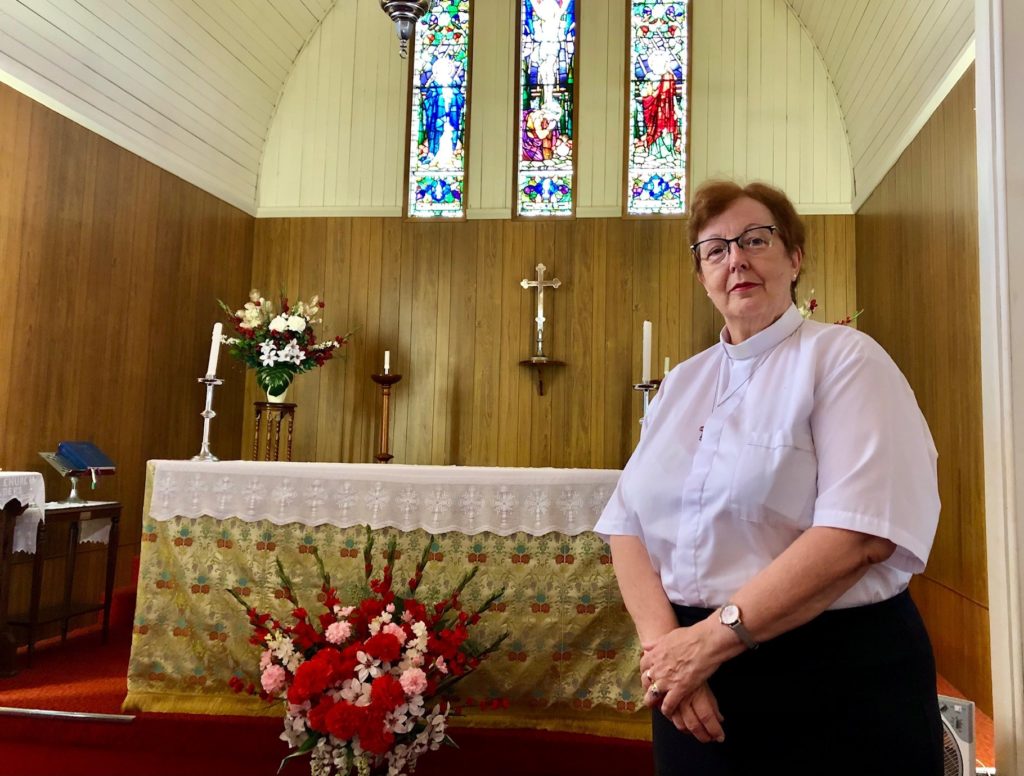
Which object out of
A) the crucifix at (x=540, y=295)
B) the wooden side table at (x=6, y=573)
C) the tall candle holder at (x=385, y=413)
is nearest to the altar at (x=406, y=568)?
the wooden side table at (x=6, y=573)

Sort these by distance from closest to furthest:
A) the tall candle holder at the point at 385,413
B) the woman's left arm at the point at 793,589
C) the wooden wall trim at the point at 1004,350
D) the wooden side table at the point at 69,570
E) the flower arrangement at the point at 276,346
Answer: the woman's left arm at the point at 793,589
the wooden wall trim at the point at 1004,350
the wooden side table at the point at 69,570
the flower arrangement at the point at 276,346
the tall candle holder at the point at 385,413

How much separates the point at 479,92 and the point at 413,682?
15.9ft

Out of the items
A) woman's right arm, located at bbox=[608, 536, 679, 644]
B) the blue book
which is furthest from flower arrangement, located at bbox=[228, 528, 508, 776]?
the blue book

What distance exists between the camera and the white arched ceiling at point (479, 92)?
4.54 metres

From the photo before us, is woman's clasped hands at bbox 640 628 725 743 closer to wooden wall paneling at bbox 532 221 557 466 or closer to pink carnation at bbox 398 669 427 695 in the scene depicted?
pink carnation at bbox 398 669 427 695

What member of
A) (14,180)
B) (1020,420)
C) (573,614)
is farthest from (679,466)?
(14,180)

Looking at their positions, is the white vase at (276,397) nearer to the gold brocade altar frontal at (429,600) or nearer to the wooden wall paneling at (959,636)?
the gold brocade altar frontal at (429,600)

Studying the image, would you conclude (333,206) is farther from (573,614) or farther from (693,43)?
(573,614)

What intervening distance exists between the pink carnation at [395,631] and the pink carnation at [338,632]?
0.33ft

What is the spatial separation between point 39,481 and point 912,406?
357 cm

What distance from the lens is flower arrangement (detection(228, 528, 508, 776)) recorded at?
208 cm

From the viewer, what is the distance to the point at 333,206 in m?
6.05

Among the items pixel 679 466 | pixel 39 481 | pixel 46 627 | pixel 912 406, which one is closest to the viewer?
pixel 912 406

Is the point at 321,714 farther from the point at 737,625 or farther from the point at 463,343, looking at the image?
the point at 463,343
